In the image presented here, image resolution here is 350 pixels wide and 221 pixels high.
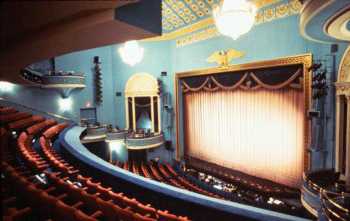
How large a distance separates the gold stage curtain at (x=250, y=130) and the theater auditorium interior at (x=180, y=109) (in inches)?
1.3

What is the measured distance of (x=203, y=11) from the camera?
7219 millimetres

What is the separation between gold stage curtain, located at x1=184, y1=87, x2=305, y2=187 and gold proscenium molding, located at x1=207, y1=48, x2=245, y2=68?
97cm

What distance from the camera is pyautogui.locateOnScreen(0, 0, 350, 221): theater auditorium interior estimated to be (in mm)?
1575

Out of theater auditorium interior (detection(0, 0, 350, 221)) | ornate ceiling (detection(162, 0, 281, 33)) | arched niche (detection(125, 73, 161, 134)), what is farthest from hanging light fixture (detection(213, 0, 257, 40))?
arched niche (detection(125, 73, 161, 134))

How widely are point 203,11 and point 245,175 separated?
517cm

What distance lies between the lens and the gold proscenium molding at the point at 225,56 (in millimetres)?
6905

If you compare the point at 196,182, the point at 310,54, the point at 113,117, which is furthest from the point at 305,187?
the point at 113,117

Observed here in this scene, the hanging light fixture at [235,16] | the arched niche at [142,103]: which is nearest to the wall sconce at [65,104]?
the arched niche at [142,103]

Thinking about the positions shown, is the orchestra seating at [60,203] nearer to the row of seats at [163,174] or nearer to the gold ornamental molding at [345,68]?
the gold ornamental molding at [345,68]

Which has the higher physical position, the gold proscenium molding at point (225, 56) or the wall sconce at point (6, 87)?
the gold proscenium molding at point (225, 56)

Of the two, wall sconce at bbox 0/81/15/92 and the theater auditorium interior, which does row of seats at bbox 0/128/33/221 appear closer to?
the theater auditorium interior

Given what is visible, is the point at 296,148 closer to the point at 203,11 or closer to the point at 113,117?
the point at 203,11

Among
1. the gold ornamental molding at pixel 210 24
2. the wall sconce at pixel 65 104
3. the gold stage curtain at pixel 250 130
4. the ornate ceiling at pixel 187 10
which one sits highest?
the ornate ceiling at pixel 187 10

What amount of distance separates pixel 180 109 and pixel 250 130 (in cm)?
294
